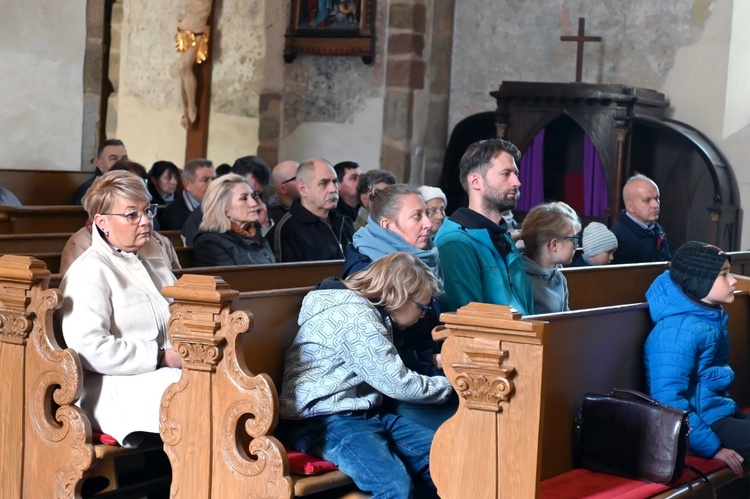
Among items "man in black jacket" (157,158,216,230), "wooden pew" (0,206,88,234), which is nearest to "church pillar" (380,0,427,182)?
"man in black jacket" (157,158,216,230)

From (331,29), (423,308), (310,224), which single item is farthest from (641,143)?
(423,308)

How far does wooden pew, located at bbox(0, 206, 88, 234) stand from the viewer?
5.98m

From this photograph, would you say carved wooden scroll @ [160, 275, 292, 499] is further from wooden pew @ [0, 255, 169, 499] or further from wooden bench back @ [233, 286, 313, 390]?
wooden pew @ [0, 255, 169, 499]

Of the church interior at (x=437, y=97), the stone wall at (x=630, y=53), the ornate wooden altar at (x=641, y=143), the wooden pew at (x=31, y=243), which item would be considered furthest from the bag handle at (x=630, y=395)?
the stone wall at (x=630, y=53)

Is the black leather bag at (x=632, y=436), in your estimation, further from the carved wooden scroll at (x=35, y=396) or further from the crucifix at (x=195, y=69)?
the crucifix at (x=195, y=69)

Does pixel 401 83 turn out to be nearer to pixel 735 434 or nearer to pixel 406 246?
pixel 406 246

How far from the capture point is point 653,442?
3486 millimetres

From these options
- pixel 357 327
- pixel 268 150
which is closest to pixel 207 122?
pixel 268 150

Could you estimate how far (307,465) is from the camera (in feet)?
10.7

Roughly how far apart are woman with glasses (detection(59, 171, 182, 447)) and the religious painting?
658 centimetres

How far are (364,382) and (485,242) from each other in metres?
0.94

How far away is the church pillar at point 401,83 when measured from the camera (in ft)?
33.0

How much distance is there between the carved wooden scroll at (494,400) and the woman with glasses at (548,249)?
1.63 meters

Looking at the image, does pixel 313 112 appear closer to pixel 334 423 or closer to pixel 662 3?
pixel 662 3
